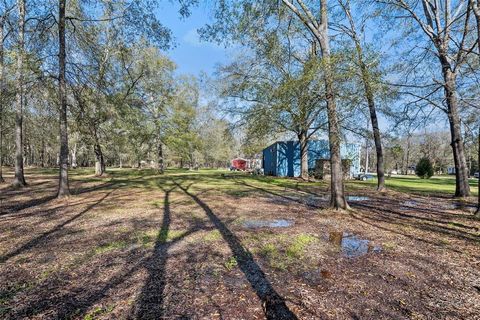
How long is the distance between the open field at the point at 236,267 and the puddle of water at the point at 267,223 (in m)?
0.03

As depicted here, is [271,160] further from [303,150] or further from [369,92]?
[369,92]

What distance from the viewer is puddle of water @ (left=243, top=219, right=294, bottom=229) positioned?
265 inches

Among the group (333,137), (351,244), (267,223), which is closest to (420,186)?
(333,137)

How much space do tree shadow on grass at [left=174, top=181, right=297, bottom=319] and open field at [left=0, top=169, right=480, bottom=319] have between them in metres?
0.02

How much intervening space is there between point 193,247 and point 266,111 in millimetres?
13616

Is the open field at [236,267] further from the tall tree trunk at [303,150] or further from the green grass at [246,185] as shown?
the tall tree trunk at [303,150]

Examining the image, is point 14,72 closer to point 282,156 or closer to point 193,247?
point 193,247

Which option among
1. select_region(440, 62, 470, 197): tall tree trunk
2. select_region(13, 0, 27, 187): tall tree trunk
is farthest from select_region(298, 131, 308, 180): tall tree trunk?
select_region(13, 0, 27, 187): tall tree trunk

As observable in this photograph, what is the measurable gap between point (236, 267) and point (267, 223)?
3072 mm

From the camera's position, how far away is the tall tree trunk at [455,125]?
11.0 meters

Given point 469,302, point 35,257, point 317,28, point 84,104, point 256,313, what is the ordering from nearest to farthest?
point 256,313, point 469,302, point 35,257, point 317,28, point 84,104

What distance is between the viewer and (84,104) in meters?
12.6

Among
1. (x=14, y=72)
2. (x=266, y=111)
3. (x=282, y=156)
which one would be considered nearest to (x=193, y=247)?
(x=14, y=72)

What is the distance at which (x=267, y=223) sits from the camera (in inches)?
279
